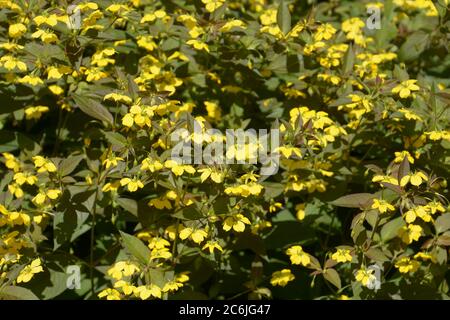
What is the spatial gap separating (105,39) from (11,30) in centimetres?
34

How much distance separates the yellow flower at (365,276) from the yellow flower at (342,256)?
0.06 metres

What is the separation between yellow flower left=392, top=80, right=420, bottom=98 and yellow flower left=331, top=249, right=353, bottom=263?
0.61m

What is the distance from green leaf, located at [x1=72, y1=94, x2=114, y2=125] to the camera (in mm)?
2404

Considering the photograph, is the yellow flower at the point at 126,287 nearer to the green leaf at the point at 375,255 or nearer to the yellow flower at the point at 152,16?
the green leaf at the point at 375,255

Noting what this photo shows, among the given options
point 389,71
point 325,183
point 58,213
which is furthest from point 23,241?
point 389,71

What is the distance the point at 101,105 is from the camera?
243 cm

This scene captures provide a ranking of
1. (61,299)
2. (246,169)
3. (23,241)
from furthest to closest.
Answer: (61,299) < (23,241) < (246,169)

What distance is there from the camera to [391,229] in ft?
8.23

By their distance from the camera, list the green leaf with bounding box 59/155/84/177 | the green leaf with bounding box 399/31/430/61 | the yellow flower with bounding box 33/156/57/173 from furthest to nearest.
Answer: the green leaf with bounding box 399/31/430/61
the green leaf with bounding box 59/155/84/177
the yellow flower with bounding box 33/156/57/173

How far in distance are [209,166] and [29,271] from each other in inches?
27.3

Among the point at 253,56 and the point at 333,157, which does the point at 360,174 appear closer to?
the point at 333,157

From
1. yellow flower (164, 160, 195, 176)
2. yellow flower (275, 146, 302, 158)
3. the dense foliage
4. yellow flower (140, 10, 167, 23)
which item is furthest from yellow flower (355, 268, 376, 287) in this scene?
yellow flower (140, 10, 167, 23)

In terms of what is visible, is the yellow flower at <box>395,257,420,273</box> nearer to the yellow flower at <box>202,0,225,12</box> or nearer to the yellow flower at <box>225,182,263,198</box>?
the yellow flower at <box>225,182,263,198</box>
